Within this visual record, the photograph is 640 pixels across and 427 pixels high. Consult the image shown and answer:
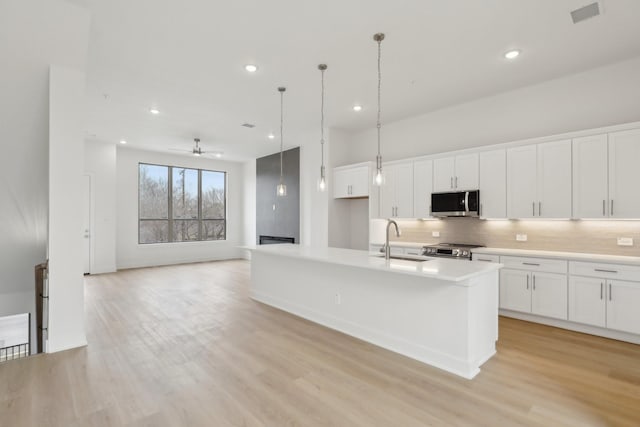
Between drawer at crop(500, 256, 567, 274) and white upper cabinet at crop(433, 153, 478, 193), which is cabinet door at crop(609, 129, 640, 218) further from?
white upper cabinet at crop(433, 153, 478, 193)

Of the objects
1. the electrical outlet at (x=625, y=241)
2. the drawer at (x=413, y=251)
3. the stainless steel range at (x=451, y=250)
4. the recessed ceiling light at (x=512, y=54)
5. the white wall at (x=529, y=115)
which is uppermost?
the recessed ceiling light at (x=512, y=54)

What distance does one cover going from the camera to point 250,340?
346 centimetres

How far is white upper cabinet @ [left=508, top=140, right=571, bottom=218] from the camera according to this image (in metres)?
3.89

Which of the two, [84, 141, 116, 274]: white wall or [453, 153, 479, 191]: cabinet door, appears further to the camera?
[84, 141, 116, 274]: white wall

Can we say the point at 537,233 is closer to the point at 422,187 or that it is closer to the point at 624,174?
the point at 624,174

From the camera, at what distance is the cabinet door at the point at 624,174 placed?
3.42m

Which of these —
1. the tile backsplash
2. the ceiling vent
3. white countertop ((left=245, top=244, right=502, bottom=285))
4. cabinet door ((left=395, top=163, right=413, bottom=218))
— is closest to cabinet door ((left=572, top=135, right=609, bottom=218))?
the tile backsplash

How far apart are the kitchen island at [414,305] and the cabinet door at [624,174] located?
70.2 inches

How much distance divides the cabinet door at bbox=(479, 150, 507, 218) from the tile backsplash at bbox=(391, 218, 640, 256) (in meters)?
0.37

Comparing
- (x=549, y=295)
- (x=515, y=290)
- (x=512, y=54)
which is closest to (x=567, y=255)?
(x=549, y=295)

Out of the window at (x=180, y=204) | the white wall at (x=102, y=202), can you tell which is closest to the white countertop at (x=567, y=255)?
the window at (x=180, y=204)

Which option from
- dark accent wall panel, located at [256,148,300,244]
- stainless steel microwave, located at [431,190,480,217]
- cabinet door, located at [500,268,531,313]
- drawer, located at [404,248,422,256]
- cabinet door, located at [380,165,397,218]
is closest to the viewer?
cabinet door, located at [500,268,531,313]

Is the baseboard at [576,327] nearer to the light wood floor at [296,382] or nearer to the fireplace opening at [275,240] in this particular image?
the light wood floor at [296,382]

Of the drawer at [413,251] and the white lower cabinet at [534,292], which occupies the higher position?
the drawer at [413,251]
